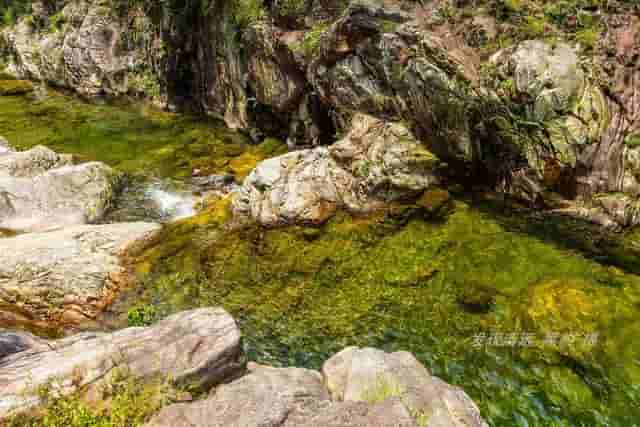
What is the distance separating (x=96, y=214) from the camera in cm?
1518

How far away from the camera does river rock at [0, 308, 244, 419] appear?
521 cm

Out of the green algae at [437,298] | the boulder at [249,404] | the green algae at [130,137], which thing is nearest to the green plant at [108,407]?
the boulder at [249,404]

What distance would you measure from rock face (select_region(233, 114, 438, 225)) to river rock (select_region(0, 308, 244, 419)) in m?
6.61

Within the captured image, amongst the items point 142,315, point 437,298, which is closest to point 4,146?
point 142,315

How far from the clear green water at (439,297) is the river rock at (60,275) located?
0.81 metres

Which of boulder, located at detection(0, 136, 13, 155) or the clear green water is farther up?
the clear green water

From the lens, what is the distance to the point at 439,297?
10.4 m

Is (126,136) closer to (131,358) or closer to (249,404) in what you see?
(131,358)

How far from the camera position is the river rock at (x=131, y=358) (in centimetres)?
521

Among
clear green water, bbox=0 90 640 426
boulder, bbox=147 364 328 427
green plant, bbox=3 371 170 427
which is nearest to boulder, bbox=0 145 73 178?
clear green water, bbox=0 90 640 426

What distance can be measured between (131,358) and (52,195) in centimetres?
1251

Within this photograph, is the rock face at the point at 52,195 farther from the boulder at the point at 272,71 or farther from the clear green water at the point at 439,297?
the boulder at the point at 272,71

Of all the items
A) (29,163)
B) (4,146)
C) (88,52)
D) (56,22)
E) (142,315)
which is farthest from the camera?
(56,22)

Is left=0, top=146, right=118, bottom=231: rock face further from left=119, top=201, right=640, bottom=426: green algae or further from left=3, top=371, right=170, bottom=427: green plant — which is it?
left=3, top=371, right=170, bottom=427: green plant
